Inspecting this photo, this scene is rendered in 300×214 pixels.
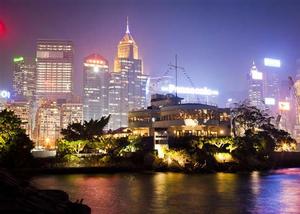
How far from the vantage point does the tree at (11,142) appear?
7038cm

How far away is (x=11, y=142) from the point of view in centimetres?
7100

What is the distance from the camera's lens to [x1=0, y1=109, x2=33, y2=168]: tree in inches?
2771

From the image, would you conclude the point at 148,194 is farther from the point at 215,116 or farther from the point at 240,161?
the point at 215,116

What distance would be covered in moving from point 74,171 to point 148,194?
36.9 meters

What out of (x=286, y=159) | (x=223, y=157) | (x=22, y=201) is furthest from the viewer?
(x=286, y=159)

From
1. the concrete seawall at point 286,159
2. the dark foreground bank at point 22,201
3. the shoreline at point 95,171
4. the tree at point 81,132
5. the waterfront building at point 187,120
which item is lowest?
the shoreline at point 95,171

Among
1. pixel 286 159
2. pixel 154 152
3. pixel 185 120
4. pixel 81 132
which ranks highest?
pixel 185 120

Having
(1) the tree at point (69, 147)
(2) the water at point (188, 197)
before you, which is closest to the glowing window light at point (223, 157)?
(2) the water at point (188, 197)

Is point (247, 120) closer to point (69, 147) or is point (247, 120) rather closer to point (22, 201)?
point (69, 147)

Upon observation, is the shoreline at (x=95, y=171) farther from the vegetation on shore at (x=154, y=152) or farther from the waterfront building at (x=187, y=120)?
the waterfront building at (x=187, y=120)

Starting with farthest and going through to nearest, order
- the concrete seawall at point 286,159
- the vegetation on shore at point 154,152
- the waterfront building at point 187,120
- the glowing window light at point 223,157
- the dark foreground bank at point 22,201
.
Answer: the waterfront building at point 187,120 → the concrete seawall at point 286,159 → the glowing window light at point 223,157 → the vegetation on shore at point 154,152 → the dark foreground bank at point 22,201

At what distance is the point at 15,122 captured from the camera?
72.2 meters

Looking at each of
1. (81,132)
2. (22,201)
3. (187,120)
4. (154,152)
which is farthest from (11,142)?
(22,201)

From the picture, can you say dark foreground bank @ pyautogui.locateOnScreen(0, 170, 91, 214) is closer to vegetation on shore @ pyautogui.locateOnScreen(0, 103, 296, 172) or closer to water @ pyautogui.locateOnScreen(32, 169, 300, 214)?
water @ pyautogui.locateOnScreen(32, 169, 300, 214)
